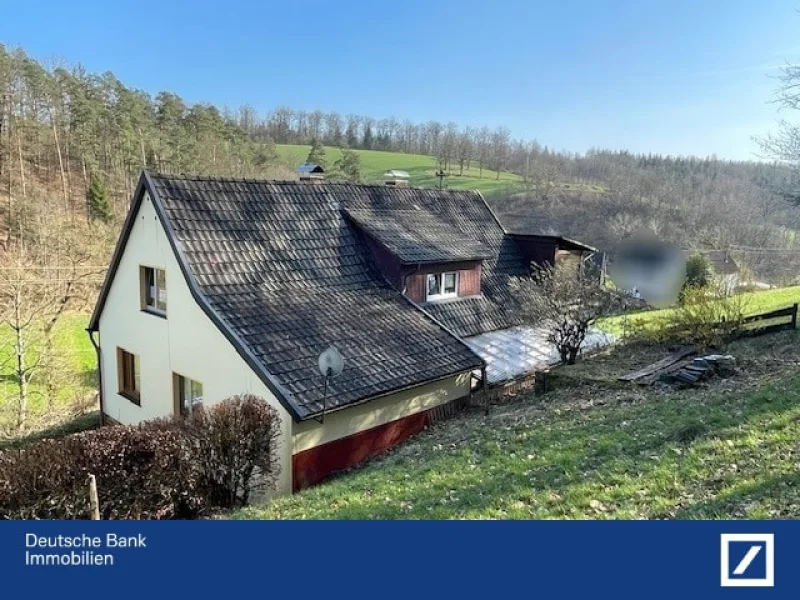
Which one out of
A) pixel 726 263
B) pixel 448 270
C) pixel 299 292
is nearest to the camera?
pixel 299 292

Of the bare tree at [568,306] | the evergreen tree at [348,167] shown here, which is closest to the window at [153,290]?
the bare tree at [568,306]

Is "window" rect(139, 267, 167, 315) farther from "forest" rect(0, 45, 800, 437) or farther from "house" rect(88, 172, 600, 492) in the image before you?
"forest" rect(0, 45, 800, 437)

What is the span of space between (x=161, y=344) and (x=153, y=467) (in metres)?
5.81

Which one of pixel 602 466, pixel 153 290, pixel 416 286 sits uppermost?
pixel 416 286

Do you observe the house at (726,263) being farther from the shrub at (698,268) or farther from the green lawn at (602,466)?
the green lawn at (602,466)

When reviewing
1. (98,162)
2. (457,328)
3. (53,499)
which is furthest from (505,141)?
(53,499)

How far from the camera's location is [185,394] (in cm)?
1281

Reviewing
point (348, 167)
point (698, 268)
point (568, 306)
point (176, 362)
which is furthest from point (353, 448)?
point (348, 167)

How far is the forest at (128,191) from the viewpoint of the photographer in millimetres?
26562

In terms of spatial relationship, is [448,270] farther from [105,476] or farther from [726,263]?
[726,263]

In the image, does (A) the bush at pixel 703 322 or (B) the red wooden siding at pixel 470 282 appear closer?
(A) the bush at pixel 703 322

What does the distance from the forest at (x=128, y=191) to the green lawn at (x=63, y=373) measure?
0.12 metres
